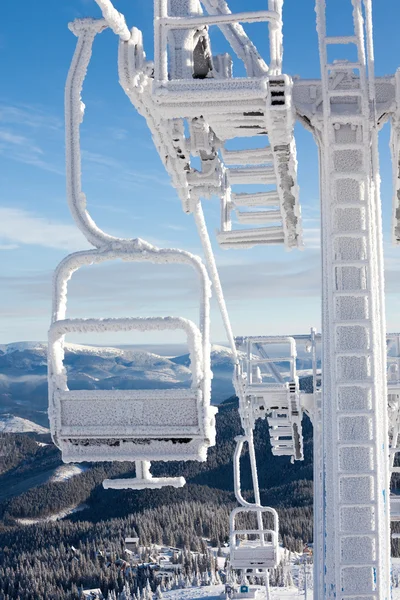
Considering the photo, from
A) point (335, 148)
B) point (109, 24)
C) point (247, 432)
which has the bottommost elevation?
point (247, 432)

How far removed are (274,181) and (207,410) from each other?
6345mm

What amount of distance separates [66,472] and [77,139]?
620ft

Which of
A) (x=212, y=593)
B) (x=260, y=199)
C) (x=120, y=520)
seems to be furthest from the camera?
(x=120, y=520)

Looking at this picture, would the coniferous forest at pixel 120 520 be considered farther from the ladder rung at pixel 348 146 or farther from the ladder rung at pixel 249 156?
the ladder rung at pixel 348 146

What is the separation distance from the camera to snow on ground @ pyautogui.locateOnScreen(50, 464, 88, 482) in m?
185

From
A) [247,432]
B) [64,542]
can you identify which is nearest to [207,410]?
[247,432]

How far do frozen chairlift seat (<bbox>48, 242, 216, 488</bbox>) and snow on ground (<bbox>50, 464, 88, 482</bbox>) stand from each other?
181 m

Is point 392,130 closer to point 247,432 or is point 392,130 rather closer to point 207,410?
point 207,410

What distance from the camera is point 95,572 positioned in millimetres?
90562

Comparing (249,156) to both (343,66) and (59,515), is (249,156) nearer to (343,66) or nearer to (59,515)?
(343,66)

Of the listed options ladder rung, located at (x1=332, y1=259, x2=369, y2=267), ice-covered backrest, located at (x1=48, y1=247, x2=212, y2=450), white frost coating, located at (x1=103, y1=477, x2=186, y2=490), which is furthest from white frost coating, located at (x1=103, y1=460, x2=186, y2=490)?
ladder rung, located at (x1=332, y1=259, x2=369, y2=267)

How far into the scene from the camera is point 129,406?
8156 millimetres

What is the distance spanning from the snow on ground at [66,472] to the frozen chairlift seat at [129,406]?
18096cm

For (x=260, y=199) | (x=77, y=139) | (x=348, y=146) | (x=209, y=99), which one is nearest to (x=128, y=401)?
(x=77, y=139)
